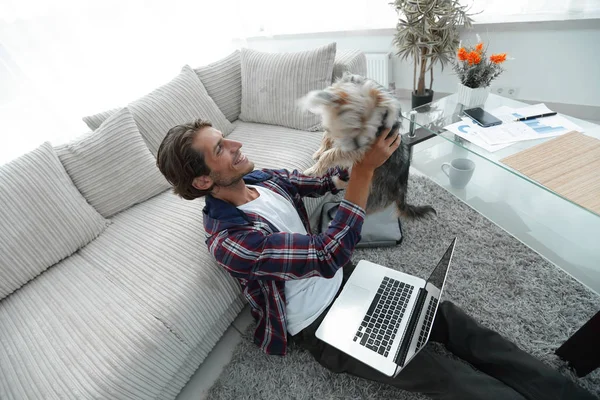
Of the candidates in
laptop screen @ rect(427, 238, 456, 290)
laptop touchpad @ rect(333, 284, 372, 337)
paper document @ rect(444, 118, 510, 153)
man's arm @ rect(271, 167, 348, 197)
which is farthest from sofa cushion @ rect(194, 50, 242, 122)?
laptop screen @ rect(427, 238, 456, 290)

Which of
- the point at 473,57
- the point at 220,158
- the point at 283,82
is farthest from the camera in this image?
the point at 283,82

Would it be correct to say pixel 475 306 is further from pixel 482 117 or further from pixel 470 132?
pixel 482 117

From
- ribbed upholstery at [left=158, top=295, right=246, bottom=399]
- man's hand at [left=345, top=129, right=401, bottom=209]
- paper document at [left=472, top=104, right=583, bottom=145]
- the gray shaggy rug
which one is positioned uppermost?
man's hand at [left=345, top=129, right=401, bottom=209]

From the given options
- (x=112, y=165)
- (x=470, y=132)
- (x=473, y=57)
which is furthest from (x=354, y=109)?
(x=112, y=165)

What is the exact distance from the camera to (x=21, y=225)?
1.36 meters

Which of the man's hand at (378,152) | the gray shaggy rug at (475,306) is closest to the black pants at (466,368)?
the gray shaggy rug at (475,306)

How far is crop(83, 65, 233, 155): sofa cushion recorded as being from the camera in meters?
1.82

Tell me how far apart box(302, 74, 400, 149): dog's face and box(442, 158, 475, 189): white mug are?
1.06 meters

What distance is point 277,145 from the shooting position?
1.94 m

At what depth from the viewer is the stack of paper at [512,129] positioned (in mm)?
1386

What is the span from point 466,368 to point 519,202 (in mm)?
1095

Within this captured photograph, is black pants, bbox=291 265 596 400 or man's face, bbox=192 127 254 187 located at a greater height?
man's face, bbox=192 127 254 187

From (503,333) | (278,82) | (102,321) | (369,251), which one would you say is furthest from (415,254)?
(102,321)

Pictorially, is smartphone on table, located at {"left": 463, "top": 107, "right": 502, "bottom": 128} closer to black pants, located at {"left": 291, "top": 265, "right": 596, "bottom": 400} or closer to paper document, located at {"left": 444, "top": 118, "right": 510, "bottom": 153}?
paper document, located at {"left": 444, "top": 118, "right": 510, "bottom": 153}
